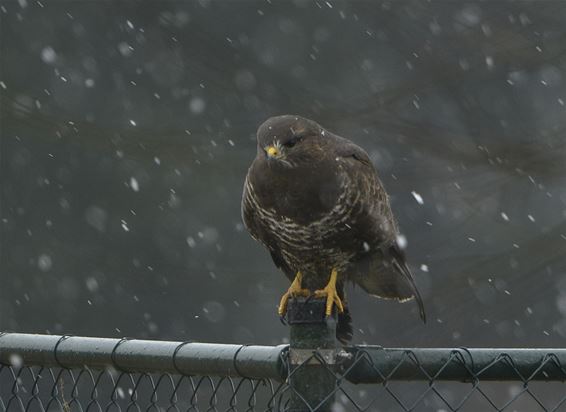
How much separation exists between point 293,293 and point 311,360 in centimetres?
137

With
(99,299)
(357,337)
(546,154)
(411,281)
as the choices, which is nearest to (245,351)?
(411,281)

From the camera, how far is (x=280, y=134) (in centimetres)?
431

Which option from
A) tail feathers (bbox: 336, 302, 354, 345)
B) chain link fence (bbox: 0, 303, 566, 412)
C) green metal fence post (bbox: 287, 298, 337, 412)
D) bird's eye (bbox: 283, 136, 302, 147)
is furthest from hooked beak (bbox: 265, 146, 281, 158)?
green metal fence post (bbox: 287, 298, 337, 412)

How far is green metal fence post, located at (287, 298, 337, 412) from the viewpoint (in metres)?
2.74

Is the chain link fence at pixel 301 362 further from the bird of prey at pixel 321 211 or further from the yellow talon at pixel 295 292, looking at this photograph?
the bird of prey at pixel 321 211

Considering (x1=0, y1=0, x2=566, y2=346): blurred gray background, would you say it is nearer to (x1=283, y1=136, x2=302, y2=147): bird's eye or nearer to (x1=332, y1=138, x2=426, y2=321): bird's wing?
(x1=332, y1=138, x2=426, y2=321): bird's wing

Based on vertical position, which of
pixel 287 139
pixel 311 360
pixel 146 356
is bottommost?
pixel 287 139

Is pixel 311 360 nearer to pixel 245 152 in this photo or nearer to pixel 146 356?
pixel 146 356

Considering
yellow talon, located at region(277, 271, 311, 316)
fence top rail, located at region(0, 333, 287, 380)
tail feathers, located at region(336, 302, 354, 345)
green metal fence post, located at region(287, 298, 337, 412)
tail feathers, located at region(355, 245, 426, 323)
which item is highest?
green metal fence post, located at region(287, 298, 337, 412)

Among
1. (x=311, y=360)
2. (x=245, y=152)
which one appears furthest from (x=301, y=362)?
(x=245, y=152)

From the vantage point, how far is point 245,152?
28.0ft

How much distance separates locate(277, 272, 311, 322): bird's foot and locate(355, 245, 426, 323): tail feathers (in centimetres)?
22

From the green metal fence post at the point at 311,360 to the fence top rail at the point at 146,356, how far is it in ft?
0.17

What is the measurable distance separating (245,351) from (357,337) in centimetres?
556
